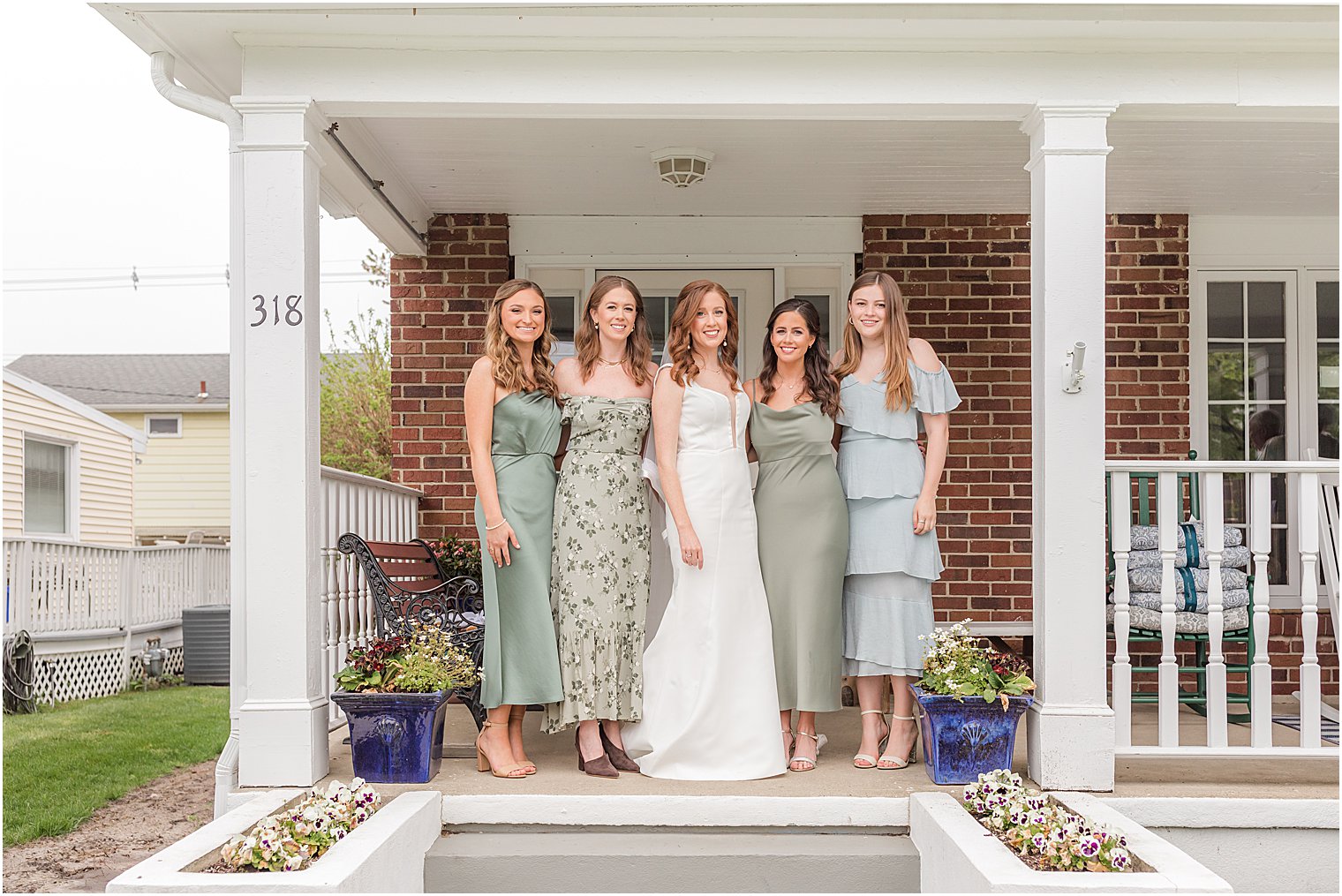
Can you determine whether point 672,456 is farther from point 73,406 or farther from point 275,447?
point 73,406

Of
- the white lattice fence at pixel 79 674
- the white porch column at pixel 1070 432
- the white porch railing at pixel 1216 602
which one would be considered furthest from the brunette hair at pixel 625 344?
the white lattice fence at pixel 79 674

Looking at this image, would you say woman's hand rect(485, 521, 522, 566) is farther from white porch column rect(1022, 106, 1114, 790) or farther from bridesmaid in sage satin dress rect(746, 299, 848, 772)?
white porch column rect(1022, 106, 1114, 790)

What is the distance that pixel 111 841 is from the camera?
16.8 ft

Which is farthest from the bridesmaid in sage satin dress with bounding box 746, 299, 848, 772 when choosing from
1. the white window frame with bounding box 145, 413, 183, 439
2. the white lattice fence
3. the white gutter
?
the white window frame with bounding box 145, 413, 183, 439

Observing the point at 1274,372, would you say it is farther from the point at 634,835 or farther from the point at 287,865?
the point at 287,865

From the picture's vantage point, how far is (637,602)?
3.93 m

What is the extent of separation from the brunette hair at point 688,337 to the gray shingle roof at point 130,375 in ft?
71.6

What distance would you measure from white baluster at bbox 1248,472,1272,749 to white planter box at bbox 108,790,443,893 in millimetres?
2779

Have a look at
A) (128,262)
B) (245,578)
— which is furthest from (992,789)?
(128,262)

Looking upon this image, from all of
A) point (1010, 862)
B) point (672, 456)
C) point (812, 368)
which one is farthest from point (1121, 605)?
point (672, 456)

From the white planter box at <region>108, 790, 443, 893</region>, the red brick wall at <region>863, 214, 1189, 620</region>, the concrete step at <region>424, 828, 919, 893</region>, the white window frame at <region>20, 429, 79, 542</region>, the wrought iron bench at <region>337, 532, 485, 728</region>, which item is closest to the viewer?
the white planter box at <region>108, 790, 443, 893</region>

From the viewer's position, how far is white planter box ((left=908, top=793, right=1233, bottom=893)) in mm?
2625

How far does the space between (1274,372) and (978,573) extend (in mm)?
2016

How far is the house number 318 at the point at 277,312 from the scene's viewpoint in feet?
12.4
